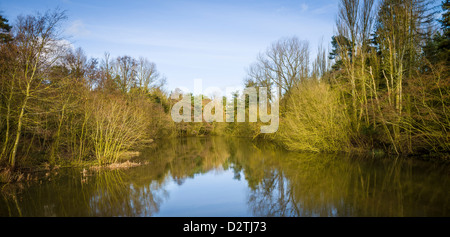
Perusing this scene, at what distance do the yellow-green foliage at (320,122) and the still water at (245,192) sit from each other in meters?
3.58

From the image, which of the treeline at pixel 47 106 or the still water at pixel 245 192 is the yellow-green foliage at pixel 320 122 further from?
the treeline at pixel 47 106

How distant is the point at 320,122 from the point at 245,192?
8.35 meters

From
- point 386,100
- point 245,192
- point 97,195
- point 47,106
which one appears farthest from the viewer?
point 386,100

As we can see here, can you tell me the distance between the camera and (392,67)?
1363 cm

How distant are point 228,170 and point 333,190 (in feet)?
16.4

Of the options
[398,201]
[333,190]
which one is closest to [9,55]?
[333,190]

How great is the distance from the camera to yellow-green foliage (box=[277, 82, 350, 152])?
13.6 m

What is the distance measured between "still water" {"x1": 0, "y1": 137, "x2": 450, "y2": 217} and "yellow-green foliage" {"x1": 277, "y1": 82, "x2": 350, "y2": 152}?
3582 millimetres

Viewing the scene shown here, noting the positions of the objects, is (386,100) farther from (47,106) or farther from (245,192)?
(47,106)

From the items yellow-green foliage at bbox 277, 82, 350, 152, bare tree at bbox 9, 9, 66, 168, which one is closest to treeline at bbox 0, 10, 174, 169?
bare tree at bbox 9, 9, 66, 168

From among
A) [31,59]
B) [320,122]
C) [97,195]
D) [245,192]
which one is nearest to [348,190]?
[245,192]

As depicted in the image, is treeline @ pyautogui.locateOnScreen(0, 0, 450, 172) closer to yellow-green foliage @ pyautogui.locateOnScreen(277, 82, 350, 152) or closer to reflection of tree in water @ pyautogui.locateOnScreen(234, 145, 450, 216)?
yellow-green foliage @ pyautogui.locateOnScreen(277, 82, 350, 152)

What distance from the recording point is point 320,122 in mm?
A: 13695
